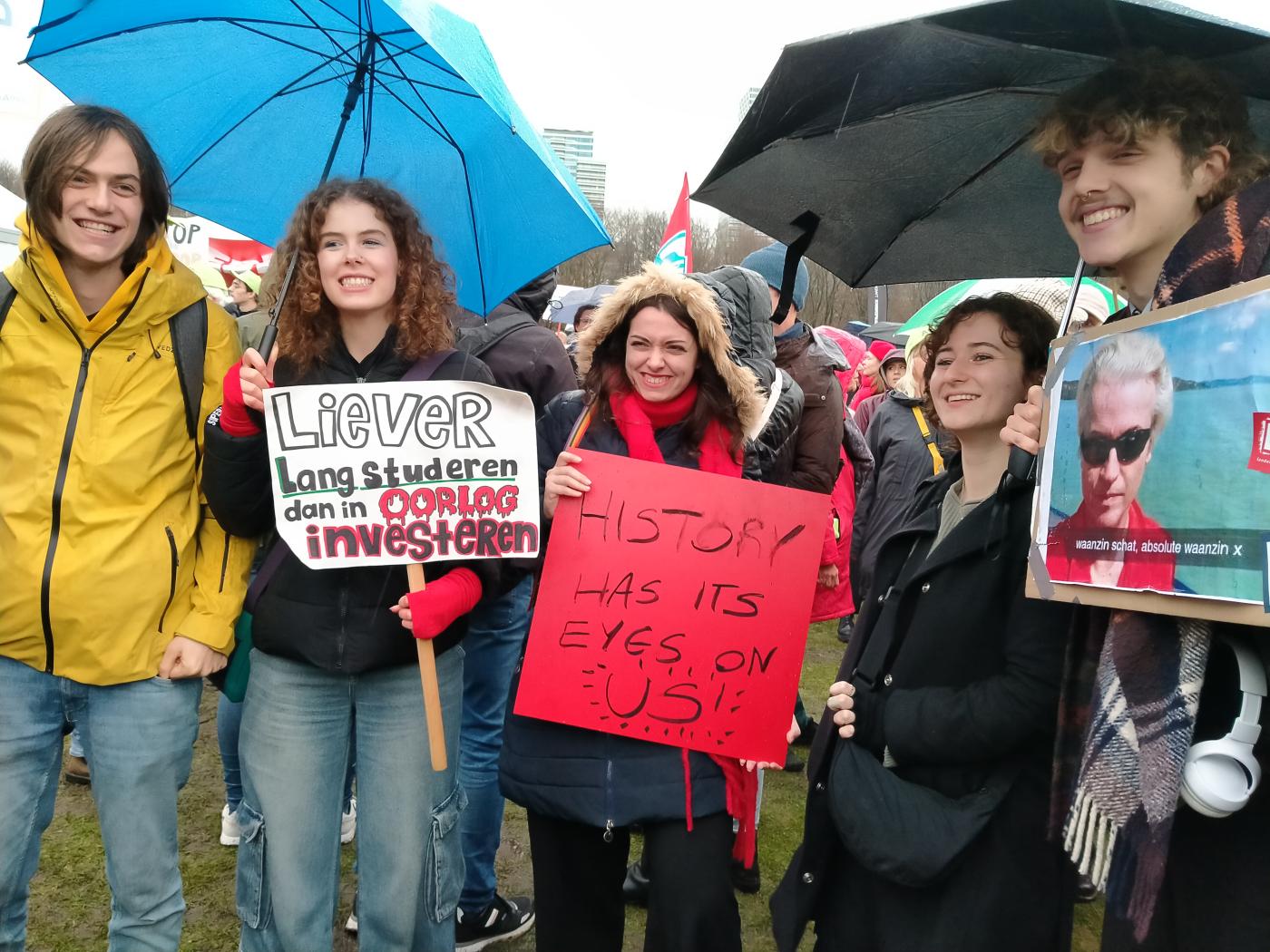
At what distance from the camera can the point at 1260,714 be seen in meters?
1.42

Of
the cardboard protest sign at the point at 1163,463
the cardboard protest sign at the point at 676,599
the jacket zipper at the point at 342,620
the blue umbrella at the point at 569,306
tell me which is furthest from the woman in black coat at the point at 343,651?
the blue umbrella at the point at 569,306

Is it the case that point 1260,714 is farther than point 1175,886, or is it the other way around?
point 1175,886

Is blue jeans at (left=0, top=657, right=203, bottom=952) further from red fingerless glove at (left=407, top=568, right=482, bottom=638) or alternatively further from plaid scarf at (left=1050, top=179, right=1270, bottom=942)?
plaid scarf at (left=1050, top=179, right=1270, bottom=942)

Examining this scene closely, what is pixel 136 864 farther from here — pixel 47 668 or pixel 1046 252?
pixel 1046 252

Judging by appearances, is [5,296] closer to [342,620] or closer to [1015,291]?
[342,620]

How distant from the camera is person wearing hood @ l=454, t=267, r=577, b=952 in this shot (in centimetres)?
324

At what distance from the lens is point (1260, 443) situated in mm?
1240

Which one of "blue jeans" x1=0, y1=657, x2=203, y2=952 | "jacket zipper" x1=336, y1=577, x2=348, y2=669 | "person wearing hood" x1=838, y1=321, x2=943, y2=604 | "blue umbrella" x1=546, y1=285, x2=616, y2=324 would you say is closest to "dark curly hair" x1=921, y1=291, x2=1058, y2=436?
"jacket zipper" x1=336, y1=577, x2=348, y2=669

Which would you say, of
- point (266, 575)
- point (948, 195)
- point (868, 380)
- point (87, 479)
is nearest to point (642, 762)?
point (266, 575)

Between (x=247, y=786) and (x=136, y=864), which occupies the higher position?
(x=247, y=786)

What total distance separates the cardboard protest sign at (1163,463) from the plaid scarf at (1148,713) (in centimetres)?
11

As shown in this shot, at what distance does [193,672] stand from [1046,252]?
2513 millimetres

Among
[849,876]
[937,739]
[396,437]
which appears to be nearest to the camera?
[937,739]

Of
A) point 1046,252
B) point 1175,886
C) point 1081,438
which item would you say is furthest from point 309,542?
point 1046,252
